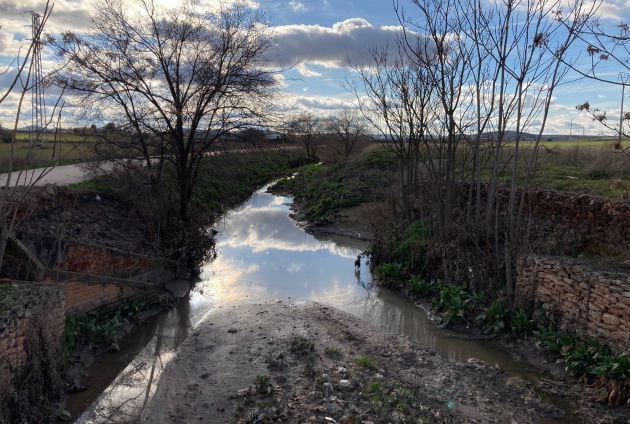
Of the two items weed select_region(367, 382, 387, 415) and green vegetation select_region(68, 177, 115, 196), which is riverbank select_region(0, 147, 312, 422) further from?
weed select_region(367, 382, 387, 415)

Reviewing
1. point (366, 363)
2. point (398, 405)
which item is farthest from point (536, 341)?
point (398, 405)

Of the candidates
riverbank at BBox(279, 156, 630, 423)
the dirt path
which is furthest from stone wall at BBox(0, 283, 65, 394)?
riverbank at BBox(279, 156, 630, 423)

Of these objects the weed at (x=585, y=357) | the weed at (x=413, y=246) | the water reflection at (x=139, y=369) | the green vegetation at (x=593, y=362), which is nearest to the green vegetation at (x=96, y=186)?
the water reflection at (x=139, y=369)

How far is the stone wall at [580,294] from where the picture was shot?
7.79 metres

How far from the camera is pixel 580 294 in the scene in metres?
8.71

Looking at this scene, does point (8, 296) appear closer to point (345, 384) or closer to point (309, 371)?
point (309, 371)

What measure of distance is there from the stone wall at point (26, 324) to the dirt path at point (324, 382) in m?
1.76

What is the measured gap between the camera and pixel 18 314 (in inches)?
262

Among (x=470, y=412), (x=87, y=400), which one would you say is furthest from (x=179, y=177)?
(x=470, y=412)

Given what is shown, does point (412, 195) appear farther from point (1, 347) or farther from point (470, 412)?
point (1, 347)

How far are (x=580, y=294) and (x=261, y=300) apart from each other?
23.4 ft

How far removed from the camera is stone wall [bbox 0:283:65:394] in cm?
634

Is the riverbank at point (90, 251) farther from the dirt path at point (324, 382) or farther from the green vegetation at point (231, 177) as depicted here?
the green vegetation at point (231, 177)

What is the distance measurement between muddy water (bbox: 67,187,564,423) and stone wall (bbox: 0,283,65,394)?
1.04m
